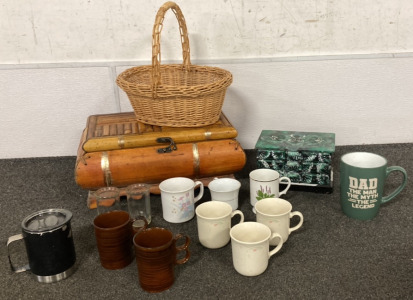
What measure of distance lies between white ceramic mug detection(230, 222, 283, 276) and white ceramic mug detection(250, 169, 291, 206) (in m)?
0.19

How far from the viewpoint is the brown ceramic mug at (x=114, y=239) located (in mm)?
924

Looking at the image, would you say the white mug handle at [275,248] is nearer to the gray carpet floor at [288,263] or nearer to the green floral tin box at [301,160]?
the gray carpet floor at [288,263]

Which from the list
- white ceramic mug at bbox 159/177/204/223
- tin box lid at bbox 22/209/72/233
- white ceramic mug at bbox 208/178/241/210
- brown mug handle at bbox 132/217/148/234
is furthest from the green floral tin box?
tin box lid at bbox 22/209/72/233

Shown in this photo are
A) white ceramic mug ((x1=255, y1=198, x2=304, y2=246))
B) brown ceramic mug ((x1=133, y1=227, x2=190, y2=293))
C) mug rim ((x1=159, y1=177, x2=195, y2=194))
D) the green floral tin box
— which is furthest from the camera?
the green floral tin box

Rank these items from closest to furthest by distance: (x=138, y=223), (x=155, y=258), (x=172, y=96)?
(x=155, y=258) → (x=138, y=223) → (x=172, y=96)

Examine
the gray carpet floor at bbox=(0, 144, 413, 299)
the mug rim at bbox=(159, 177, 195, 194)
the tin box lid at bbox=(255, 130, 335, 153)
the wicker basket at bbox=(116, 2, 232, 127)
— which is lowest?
the gray carpet floor at bbox=(0, 144, 413, 299)

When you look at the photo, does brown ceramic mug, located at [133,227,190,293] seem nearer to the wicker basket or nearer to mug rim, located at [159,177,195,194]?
mug rim, located at [159,177,195,194]

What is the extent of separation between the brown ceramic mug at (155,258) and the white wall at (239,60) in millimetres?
688

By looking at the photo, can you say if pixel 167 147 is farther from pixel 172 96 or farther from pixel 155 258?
pixel 155 258

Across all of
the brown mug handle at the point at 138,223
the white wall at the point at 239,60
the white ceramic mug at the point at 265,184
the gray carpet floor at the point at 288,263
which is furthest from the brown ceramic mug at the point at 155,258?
the white wall at the point at 239,60

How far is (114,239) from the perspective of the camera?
3.04ft

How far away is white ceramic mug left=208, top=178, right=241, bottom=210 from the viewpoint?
43.8 inches

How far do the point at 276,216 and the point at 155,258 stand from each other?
10.3 inches

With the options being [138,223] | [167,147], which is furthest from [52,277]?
[167,147]
